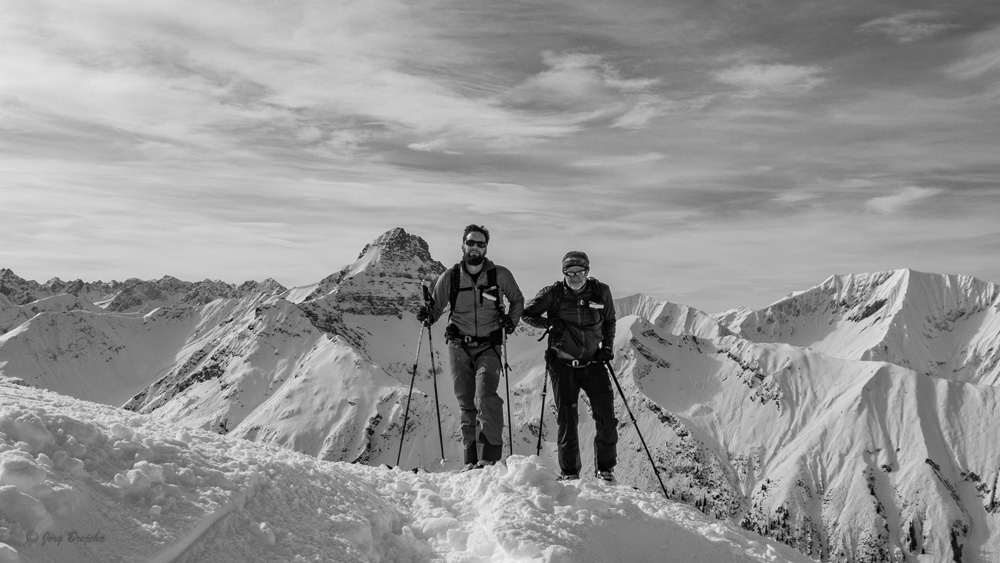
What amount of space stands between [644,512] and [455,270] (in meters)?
6.00

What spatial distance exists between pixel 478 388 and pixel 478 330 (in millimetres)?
1150

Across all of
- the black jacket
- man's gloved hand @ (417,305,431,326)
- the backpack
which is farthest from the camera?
man's gloved hand @ (417,305,431,326)

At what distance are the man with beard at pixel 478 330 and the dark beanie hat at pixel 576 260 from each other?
122 cm

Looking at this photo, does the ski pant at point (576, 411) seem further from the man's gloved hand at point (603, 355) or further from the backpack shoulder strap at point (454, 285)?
the backpack shoulder strap at point (454, 285)

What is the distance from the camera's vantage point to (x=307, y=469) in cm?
925

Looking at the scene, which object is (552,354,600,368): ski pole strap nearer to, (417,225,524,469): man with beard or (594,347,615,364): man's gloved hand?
(594,347,615,364): man's gloved hand

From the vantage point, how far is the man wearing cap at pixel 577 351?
1330 centimetres

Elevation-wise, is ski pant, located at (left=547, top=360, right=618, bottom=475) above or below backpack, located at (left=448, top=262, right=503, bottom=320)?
below

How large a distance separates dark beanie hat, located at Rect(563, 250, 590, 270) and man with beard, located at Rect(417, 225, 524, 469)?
3.99 ft

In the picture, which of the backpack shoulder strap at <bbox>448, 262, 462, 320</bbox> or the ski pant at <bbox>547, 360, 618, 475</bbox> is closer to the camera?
the ski pant at <bbox>547, 360, 618, 475</bbox>

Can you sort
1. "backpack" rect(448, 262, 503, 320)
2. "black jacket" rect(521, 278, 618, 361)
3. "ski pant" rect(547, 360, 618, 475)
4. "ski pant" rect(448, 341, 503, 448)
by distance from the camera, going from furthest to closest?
"black jacket" rect(521, 278, 618, 361), "backpack" rect(448, 262, 503, 320), "ski pant" rect(547, 360, 618, 475), "ski pant" rect(448, 341, 503, 448)

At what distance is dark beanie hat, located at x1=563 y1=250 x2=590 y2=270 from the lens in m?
13.9

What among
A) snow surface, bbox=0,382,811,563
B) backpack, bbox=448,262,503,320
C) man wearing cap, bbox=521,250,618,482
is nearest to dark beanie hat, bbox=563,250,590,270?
man wearing cap, bbox=521,250,618,482

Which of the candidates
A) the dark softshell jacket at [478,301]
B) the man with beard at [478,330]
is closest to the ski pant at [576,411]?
the man with beard at [478,330]
